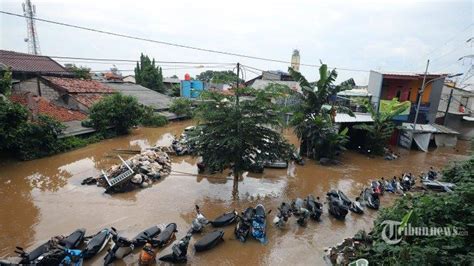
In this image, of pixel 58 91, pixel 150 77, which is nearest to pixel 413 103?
pixel 58 91

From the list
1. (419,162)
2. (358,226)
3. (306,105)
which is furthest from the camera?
(419,162)

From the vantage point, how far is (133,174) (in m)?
13.8

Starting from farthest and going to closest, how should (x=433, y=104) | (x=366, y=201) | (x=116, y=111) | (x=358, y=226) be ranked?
(x=433, y=104) < (x=116, y=111) < (x=366, y=201) < (x=358, y=226)

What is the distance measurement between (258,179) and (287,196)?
8.40ft

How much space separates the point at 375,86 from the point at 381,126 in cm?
Result: 738

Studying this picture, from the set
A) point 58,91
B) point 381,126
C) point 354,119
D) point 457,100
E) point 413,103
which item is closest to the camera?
point 381,126

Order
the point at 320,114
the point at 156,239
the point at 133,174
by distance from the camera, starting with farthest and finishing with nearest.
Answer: the point at 320,114, the point at 133,174, the point at 156,239

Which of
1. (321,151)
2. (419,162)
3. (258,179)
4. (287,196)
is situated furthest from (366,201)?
(419,162)

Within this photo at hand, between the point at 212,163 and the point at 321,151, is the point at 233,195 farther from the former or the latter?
Answer: the point at 321,151

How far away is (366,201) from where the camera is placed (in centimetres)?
1292

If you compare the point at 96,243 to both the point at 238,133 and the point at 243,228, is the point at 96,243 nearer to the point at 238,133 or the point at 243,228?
the point at 243,228

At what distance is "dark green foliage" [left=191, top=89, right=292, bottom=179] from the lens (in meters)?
11.5

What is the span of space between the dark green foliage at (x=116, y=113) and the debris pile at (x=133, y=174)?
869 centimetres

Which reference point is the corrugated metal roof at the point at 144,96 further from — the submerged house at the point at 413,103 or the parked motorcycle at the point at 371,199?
the parked motorcycle at the point at 371,199
